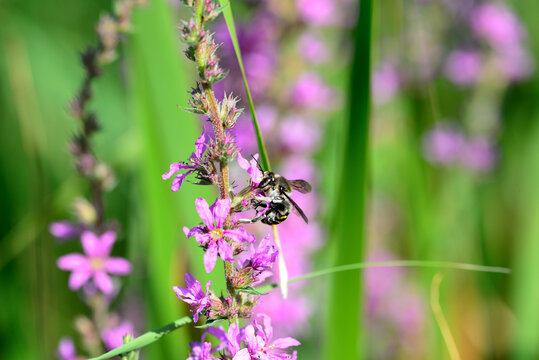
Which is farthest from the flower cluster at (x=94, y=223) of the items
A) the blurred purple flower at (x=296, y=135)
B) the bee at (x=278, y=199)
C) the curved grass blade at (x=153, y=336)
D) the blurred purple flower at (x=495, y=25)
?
the blurred purple flower at (x=495, y=25)

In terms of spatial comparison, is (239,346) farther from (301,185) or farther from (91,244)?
(91,244)

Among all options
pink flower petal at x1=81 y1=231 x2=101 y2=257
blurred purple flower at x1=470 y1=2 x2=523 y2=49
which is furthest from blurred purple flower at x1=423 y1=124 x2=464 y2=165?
pink flower petal at x1=81 y1=231 x2=101 y2=257

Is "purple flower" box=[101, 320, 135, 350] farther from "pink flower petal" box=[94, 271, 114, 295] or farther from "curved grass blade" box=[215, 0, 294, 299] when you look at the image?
"curved grass blade" box=[215, 0, 294, 299]

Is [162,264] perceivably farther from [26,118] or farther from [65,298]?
[65,298]

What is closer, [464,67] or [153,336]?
[153,336]

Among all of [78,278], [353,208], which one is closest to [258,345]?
[353,208]
